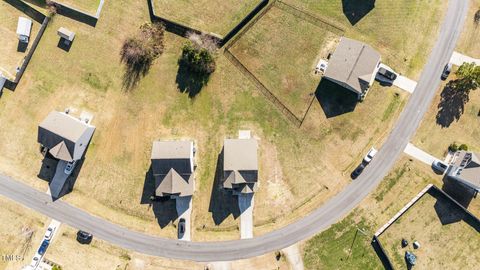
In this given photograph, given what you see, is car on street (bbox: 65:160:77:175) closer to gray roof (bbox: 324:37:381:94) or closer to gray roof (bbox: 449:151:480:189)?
gray roof (bbox: 324:37:381:94)

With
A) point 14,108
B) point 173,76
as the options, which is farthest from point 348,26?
point 14,108

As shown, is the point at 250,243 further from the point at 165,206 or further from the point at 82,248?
the point at 82,248

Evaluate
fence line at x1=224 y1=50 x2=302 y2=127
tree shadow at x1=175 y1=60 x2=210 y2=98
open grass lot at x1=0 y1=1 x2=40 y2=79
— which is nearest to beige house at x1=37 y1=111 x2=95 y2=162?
open grass lot at x1=0 y1=1 x2=40 y2=79

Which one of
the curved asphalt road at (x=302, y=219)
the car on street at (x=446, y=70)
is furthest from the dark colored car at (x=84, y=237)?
the car on street at (x=446, y=70)

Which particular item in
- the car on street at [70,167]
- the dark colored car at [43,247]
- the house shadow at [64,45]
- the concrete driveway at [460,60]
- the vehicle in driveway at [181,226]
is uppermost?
the concrete driveway at [460,60]

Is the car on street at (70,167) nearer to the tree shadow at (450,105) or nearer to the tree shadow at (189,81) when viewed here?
the tree shadow at (189,81)

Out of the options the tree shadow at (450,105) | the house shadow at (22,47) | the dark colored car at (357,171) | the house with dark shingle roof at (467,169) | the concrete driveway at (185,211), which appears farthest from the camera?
the house shadow at (22,47)
